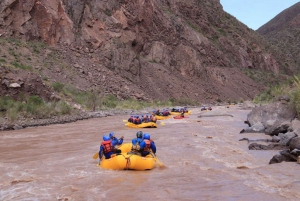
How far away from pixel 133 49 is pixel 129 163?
1556 inches

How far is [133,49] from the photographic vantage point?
46719 millimetres

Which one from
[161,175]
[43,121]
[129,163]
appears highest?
[43,121]

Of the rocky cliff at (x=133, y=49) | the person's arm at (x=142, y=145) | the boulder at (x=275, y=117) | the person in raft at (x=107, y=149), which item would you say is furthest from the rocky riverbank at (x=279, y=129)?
the rocky cliff at (x=133, y=49)

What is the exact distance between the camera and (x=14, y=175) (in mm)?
7883

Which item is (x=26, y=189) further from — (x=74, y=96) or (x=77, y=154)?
(x=74, y=96)

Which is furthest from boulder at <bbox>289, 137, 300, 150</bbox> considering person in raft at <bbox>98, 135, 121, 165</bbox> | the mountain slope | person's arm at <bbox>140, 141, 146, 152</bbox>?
the mountain slope

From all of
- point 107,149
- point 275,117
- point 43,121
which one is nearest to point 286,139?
point 275,117

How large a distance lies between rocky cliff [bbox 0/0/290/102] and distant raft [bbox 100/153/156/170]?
15.5 m

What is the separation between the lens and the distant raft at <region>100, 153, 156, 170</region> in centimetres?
819

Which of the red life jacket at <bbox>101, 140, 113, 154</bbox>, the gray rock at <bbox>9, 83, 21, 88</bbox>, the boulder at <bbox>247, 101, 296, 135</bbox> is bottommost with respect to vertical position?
the red life jacket at <bbox>101, 140, 113, 154</bbox>

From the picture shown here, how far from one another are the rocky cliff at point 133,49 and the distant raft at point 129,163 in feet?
50.8

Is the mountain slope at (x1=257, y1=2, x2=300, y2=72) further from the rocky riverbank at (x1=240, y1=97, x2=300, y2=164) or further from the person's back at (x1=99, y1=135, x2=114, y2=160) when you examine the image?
the person's back at (x1=99, y1=135, x2=114, y2=160)

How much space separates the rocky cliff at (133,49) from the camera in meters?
36.8

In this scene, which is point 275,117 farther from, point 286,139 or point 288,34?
point 288,34
